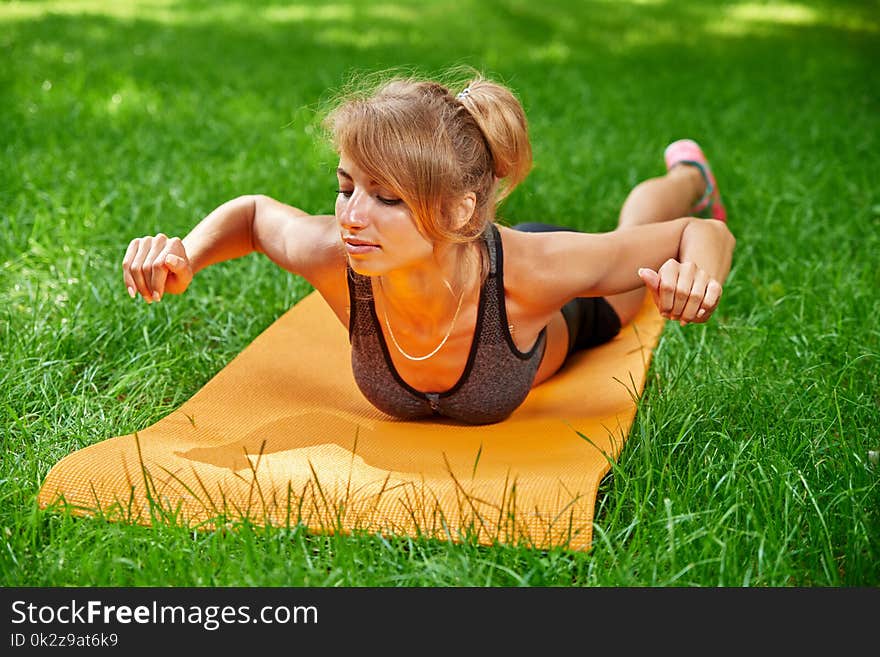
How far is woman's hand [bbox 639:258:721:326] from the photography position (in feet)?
7.90

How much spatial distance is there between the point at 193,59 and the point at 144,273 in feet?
18.1

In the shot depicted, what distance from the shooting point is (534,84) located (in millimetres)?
7387

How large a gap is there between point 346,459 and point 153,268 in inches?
25.7

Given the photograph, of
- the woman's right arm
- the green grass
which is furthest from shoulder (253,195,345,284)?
the green grass

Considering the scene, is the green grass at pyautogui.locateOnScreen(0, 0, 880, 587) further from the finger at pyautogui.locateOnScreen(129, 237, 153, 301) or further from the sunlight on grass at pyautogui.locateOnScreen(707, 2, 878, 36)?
the finger at pyautogui.locateOnScreen(129, 237, 153, 301)

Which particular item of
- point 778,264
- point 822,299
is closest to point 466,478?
point 822,299

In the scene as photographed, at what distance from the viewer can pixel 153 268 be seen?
8.02ft

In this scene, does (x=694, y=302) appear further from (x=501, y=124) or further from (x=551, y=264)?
(x=501, y=124)

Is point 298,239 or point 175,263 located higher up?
point 298,239

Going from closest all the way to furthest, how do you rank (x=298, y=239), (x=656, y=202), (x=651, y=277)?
(x=651, y=277), (x=298, y=239), (x=656, y=202)

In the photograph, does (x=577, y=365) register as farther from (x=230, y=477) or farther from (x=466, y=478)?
(x=230, y=477)

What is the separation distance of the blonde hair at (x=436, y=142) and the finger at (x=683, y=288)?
507mm

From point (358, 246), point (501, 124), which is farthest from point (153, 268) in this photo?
point (501, 124)

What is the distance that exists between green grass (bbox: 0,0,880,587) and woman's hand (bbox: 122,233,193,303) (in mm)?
514
